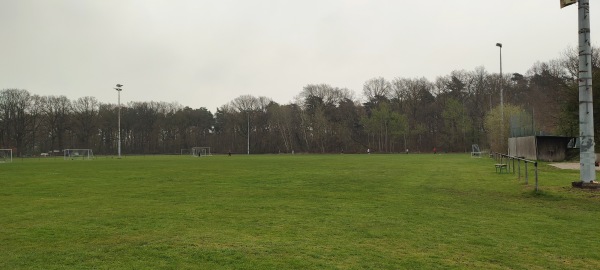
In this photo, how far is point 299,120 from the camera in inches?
4107

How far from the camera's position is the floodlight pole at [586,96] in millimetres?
13539

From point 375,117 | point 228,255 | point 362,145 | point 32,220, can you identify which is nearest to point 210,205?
point 32,220

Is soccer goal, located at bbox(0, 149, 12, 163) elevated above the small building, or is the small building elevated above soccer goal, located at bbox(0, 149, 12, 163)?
the small building

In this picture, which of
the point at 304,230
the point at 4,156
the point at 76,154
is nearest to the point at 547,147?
the point at 304,230

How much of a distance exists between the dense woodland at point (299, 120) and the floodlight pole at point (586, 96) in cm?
6313

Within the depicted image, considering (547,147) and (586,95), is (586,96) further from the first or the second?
(547,147)

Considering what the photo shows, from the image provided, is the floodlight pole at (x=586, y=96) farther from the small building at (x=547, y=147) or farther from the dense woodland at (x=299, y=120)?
the dense woodland at (x=299, y=120)

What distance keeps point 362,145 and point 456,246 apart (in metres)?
97.0

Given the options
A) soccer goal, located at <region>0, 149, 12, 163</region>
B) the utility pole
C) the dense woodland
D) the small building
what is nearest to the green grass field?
the utility pole

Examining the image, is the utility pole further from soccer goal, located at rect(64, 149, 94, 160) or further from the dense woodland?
soccer goal, located at rect(64, 149, 94, 160)

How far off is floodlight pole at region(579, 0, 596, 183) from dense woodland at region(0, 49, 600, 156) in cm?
6313

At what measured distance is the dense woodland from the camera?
8662 cm

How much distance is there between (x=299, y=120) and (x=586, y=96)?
91085 mm

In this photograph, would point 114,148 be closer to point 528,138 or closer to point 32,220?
point 528,138
